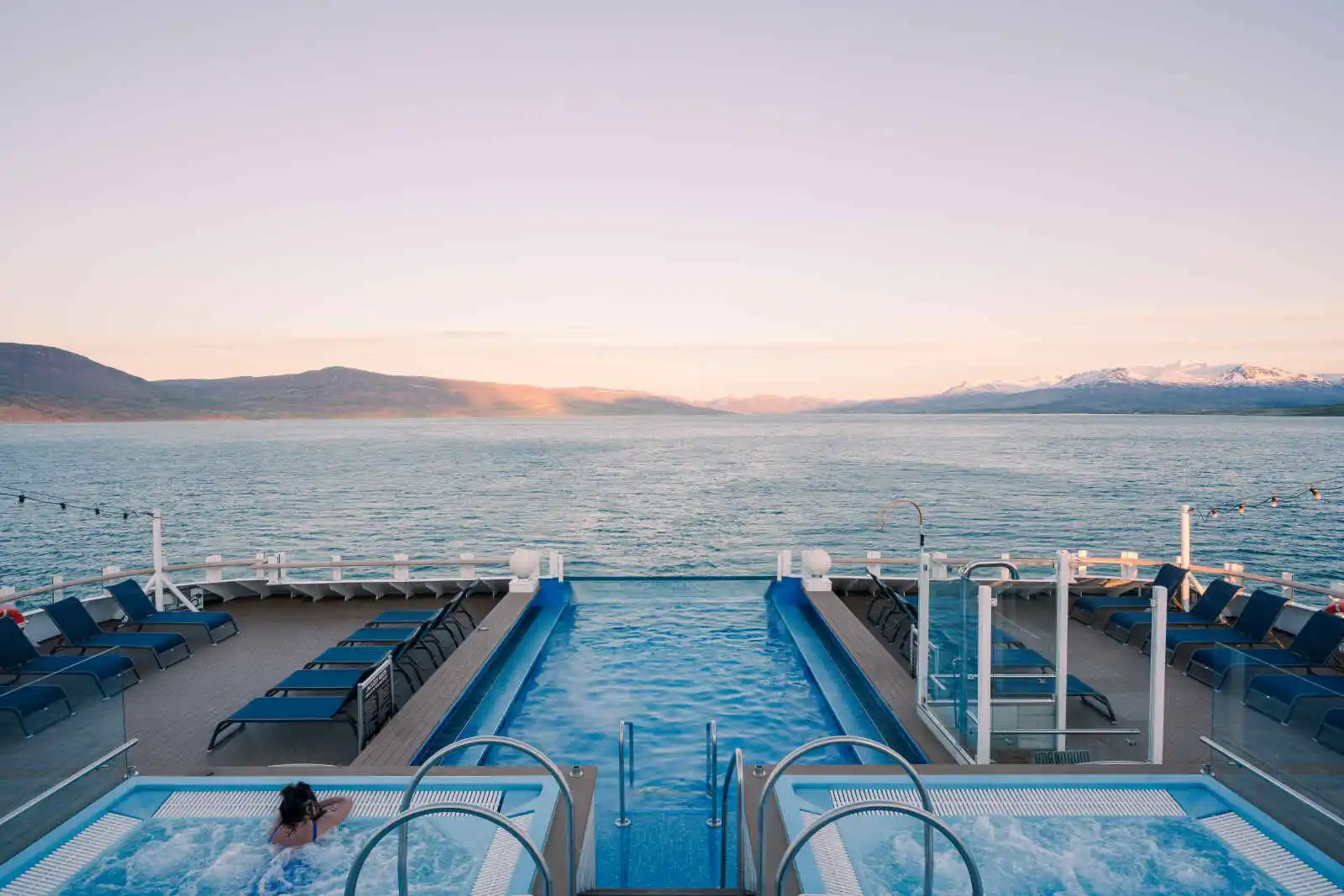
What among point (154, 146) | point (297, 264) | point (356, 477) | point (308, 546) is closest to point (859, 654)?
point (308, 546)

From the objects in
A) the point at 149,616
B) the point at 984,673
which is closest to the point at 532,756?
the point at 984,673

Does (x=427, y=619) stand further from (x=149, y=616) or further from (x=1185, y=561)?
(x=1185, y=561)

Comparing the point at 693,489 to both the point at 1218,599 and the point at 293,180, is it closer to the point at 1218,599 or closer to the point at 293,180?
the point at 293,180

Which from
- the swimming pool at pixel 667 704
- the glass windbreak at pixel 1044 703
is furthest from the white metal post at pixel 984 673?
the swimming pool at pixel 667 704

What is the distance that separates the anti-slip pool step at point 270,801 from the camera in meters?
4.34

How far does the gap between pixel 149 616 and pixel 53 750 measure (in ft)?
17.2

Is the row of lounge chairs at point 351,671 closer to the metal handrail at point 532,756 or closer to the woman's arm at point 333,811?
the woman's arm at point 333,811

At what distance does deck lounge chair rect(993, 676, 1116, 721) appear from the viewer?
16.9 feet

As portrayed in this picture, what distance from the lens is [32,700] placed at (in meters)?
4.27

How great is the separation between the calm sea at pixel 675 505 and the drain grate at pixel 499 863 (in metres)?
10.8

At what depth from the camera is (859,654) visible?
7.64 m

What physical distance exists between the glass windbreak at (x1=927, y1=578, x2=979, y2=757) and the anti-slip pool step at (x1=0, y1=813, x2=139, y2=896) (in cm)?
509

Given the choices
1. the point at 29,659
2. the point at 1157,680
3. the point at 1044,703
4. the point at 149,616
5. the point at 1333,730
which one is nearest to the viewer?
the point at 1333,730

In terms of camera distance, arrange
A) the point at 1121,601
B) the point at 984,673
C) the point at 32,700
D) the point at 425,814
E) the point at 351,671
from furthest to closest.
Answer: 1. the point at 1121,601
2. the point at 351,671
3. the point at 984,673
4. the point at 32,700
5. the point at 425,814
